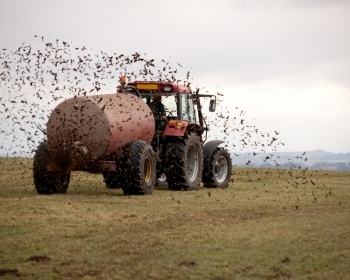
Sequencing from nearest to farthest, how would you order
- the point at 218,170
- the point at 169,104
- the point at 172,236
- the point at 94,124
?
the point at 172,236, the point at 94,124, the point at 169,104, the point at 218,170

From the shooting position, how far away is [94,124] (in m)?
15.5

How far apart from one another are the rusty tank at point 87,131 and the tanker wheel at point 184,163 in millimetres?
1948

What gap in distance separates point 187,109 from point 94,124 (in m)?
4.53

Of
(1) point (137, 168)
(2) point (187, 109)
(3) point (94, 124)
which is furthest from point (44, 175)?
(2) point (187, 109)

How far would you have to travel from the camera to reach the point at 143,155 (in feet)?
52.5

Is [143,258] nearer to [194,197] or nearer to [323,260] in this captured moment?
Result: [323,260]

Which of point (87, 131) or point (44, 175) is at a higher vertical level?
point (87, 131)

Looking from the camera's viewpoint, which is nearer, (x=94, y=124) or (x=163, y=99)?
(x=94, y=124)

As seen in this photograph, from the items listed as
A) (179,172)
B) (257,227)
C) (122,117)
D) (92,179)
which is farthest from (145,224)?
(92,179)

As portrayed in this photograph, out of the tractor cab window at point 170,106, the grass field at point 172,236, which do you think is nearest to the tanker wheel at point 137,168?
the grass field at point 172,236

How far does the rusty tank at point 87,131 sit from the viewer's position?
15570mm

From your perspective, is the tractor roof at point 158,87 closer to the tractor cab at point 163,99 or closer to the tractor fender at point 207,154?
the tractor cab at point 163,99

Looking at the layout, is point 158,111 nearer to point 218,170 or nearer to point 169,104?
point 169,104

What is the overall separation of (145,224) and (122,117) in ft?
15.9
